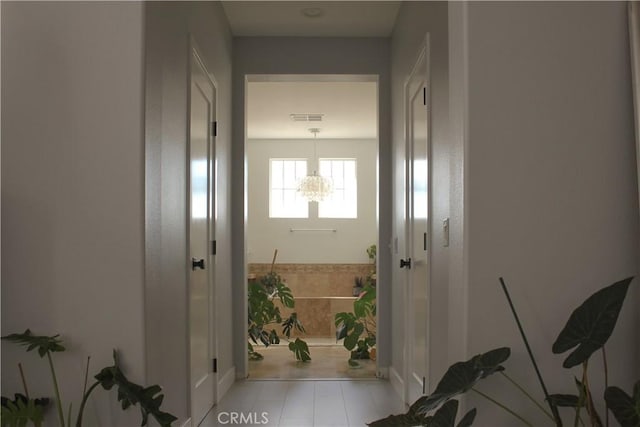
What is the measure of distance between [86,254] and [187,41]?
4.77 ft

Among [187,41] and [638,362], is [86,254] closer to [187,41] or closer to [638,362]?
[187,41]

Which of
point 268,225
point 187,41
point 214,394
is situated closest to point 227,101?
point 187,41

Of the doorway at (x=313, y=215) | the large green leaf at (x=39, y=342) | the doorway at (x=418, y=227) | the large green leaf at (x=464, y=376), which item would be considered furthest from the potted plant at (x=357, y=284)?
the large green leaf at (x=464, y=376)

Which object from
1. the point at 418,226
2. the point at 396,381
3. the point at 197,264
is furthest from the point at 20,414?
the point at 396,381

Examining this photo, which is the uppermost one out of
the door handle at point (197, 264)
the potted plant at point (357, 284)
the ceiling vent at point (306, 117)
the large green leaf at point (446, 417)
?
the ceiling vent at point (306, 117)

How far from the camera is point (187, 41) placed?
3.18m

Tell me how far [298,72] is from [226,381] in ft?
7.56

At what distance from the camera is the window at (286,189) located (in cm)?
990

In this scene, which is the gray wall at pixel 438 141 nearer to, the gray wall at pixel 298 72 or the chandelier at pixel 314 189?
the gray wall at pixel 298 72

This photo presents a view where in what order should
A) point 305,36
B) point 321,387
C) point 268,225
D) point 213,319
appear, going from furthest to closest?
point 268,225 → point 305,36 → point 321,387 → point 213,319

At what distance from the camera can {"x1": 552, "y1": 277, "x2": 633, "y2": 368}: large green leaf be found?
169 cm

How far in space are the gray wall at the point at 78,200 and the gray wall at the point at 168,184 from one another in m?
0.13

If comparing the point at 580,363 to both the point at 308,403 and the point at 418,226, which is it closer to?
the point at 418,226

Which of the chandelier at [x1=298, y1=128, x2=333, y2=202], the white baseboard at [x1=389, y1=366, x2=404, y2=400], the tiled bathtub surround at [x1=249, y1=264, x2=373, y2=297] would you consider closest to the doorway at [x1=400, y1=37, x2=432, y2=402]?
the white baseboard at [x1=389, y1=366, x2=404, y2=400]
